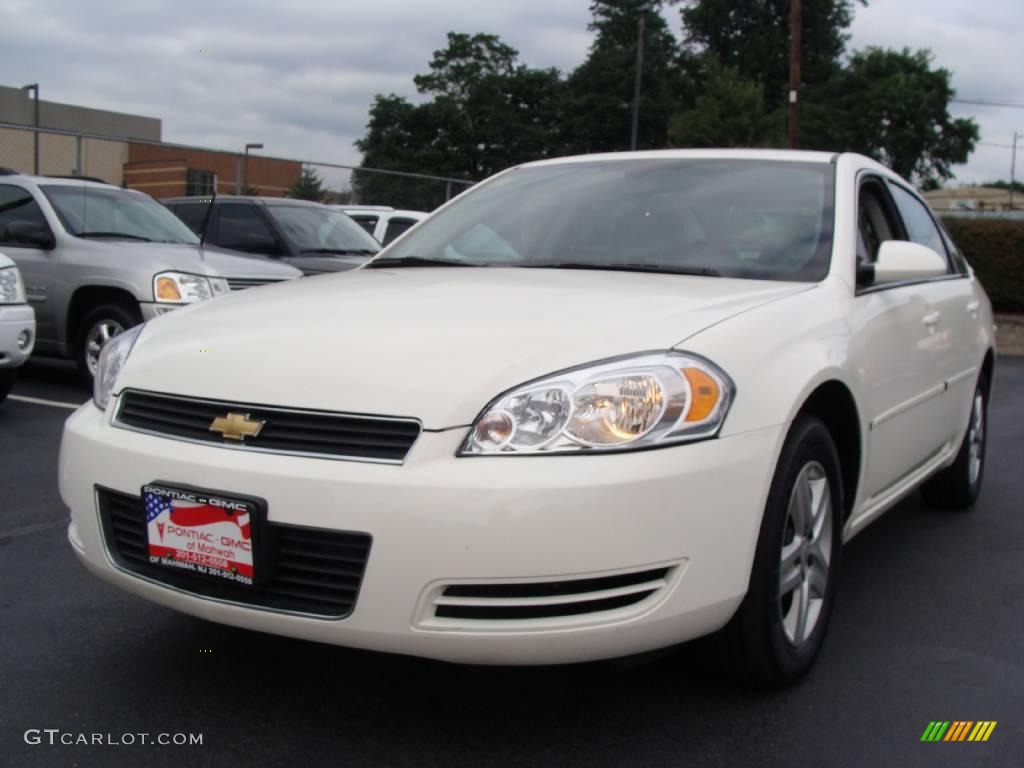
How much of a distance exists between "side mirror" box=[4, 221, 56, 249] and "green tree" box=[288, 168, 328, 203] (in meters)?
9.19

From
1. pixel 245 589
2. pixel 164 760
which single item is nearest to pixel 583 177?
pixel 245 589

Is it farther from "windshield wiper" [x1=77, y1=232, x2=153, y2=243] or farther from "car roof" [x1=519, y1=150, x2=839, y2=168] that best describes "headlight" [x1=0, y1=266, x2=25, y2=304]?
"car roof" [x1=519, y1=150, x2=839, y2=168]

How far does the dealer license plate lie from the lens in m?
2.47

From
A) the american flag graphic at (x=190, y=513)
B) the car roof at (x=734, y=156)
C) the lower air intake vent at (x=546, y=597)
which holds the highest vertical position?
the car roof at (x=734, y=156)

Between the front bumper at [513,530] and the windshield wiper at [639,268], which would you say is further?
the windshield wiper at [639,268]

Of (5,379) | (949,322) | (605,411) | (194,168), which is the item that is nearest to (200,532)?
(605,411)

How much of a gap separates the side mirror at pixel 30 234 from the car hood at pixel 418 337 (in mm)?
5700

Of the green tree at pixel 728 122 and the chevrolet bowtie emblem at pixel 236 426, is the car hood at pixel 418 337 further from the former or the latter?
the green tree at pixel 728 122

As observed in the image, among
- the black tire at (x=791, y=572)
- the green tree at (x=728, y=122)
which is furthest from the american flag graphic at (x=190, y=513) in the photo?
the green tree at (x=728, y=122)

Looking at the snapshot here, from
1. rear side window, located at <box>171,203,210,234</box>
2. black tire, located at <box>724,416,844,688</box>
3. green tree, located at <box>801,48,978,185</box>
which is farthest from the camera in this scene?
green tree, located at <box>801,48,978,185</box>

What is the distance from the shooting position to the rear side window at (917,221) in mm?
4539

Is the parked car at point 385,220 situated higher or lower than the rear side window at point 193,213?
higher

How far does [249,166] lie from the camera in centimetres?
1683

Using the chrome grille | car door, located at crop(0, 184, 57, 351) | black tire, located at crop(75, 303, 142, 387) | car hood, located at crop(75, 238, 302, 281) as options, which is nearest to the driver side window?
the chrome grille
